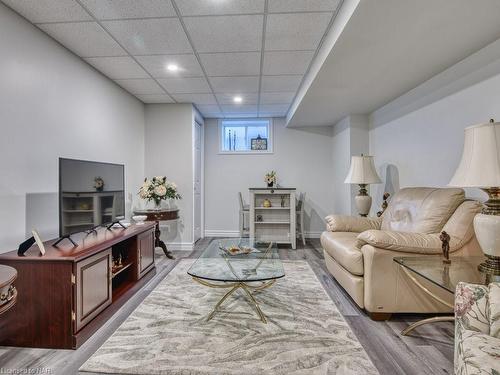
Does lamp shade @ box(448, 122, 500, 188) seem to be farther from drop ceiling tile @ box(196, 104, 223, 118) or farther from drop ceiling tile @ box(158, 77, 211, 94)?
drop ceiling tile @ box(196, 104, 223, 118)

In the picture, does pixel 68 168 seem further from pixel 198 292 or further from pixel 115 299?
pixel 198 292

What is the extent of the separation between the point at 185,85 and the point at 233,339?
317 centimetres

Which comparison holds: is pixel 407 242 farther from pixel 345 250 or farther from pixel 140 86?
pixel 140 86

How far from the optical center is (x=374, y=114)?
171 inches

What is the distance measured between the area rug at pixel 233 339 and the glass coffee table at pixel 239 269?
0.48ft

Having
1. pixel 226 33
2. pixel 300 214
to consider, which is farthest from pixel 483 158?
pixel 300 214

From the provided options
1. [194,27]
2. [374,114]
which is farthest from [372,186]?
[194,27]

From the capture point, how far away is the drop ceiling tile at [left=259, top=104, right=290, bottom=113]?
4777mm

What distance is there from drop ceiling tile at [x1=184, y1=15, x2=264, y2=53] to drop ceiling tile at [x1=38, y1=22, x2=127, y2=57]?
0.80 m

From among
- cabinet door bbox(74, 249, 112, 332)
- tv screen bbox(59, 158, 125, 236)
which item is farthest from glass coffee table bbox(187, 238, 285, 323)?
tv screen bbox(59, 158, 125, 236)

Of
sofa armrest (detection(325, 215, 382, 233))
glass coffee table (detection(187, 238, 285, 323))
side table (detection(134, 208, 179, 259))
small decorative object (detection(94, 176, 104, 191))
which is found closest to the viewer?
glass coffee table (detection(187, 238, 285, 323))

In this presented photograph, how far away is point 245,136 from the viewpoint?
5.84 metres

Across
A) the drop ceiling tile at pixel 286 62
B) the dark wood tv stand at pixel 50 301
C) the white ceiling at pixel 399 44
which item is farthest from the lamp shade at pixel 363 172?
the dark wood tv stand at pixel 50 301

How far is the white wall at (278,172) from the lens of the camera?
5.61 m
